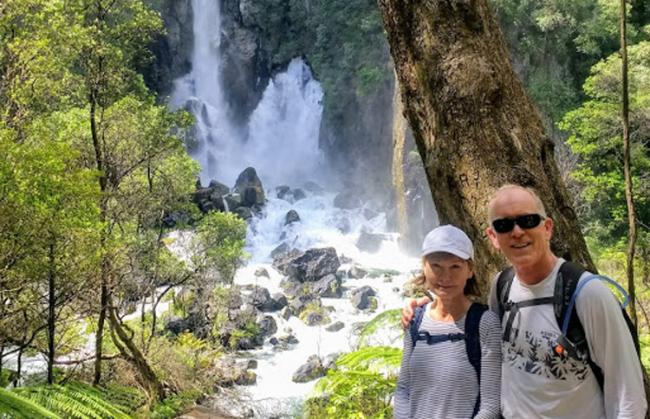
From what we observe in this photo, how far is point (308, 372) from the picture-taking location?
13.1 meters

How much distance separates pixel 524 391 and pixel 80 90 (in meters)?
8.04

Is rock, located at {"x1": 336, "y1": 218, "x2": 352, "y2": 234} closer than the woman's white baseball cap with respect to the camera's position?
No

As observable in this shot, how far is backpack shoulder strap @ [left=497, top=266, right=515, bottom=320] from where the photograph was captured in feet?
5.33

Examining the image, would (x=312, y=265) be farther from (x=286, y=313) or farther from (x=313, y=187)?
(x=313, y=187)

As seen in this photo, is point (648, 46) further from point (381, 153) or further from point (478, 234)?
point (381, 153)

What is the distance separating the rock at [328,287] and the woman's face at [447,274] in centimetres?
1707

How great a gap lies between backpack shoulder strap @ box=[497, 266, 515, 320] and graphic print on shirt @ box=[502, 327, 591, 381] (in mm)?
103

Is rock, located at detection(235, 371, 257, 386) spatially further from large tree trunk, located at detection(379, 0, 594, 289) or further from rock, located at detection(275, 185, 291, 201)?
rock, located at detection(275, 185, 291, 201)

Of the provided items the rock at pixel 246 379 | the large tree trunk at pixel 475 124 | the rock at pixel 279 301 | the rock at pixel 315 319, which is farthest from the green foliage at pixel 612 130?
the large tree trunk at pixel 475 124

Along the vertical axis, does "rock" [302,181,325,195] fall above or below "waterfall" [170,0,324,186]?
below

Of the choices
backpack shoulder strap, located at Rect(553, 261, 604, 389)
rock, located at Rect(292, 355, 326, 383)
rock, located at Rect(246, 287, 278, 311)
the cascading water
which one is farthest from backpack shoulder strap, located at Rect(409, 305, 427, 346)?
the cascading water

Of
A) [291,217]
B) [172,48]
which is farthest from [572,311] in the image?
[172,48]

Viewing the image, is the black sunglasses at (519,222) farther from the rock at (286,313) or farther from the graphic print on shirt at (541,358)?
the rock at (286,313)

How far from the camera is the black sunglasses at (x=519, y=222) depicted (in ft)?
5.07
